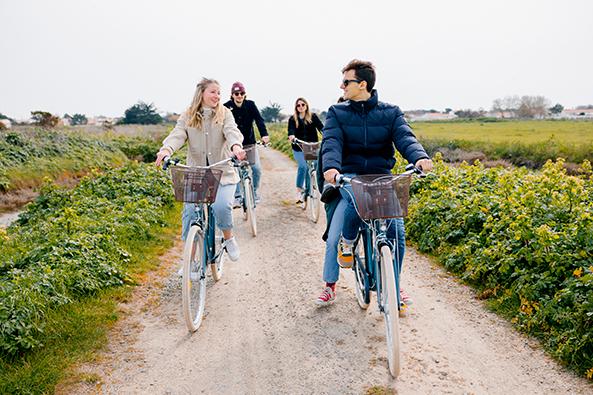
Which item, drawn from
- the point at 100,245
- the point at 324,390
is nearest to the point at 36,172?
the point at 100,245

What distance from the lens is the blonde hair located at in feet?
18.4

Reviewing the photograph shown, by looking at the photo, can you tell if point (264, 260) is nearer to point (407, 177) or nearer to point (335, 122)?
point (335, 122)

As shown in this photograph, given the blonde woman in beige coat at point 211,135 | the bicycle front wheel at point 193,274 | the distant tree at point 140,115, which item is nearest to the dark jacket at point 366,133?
the blonde woman in beige coat at point 211,135

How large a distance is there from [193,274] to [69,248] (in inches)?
83.6

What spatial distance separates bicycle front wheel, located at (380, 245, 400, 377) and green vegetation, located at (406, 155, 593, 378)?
1.44 meters

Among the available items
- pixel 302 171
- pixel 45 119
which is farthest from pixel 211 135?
pixel 45 119

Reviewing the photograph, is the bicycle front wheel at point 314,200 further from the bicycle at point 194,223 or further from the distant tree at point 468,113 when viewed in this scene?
the distant tree at point 468,113

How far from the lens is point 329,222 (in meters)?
4.92

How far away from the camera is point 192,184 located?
4.73 m

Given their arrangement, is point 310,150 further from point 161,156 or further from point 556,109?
point 556,109

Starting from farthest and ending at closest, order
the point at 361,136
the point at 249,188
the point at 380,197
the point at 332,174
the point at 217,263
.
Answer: the point at 249,188 < the point at 217,263 < the point at 361,136 < the point at 332,174 < the point at 380,197

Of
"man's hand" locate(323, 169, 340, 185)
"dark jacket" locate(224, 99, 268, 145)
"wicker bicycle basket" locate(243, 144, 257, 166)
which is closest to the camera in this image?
"man's hand" locate(323, 169, 340, 185)

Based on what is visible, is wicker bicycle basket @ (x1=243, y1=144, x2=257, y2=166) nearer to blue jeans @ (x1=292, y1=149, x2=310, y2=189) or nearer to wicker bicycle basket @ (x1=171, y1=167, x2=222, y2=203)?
blue jeans @ (x1=292, y1=149, x2=310, y2=189)

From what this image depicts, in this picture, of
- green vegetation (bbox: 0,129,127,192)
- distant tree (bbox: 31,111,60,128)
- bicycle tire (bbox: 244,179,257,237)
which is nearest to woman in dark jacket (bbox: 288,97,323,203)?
bicycle tire (bbox: 244,179,257,237)
